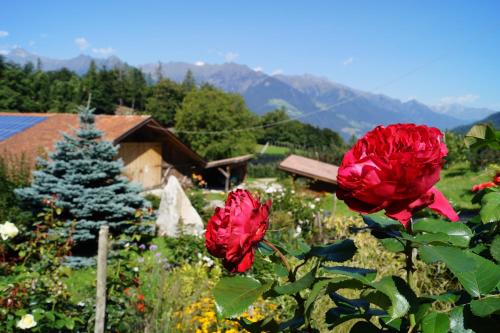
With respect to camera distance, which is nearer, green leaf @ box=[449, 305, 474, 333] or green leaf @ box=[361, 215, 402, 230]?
green leaf @ box=[449, 305, 474, 333]

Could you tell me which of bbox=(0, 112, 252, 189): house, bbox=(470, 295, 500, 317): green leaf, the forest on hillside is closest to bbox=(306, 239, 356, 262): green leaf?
bbox=(470, 295, 500, 317): green leaf

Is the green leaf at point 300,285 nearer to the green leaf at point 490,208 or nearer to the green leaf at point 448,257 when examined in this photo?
the green leaf at point 448,257

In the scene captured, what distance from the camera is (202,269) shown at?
6.14 metres

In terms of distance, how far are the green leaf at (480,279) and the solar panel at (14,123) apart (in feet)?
59.2

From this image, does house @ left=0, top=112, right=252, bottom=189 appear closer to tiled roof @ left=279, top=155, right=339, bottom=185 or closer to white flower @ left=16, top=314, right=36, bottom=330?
tiled roof @ left=279, top=155, right=339, bottom=185

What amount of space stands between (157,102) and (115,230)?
187ft

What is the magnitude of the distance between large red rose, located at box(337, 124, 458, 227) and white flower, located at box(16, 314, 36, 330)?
3.26 meters

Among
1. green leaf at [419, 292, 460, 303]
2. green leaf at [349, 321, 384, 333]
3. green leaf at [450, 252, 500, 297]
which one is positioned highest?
green leaf at [450, 252, 500, 297]

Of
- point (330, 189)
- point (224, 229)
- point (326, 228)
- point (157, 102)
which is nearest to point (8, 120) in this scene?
point (330, 189)

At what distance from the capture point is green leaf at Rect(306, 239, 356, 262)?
2.91ft

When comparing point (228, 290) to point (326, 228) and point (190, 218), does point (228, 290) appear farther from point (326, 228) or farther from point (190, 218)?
point (190, 218)

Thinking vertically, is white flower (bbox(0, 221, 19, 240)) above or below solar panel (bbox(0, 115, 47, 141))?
above

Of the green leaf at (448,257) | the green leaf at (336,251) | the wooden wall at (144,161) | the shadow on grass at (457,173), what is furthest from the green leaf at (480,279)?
the shadow on grass at (457,173)

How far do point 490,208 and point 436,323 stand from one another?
36cm
